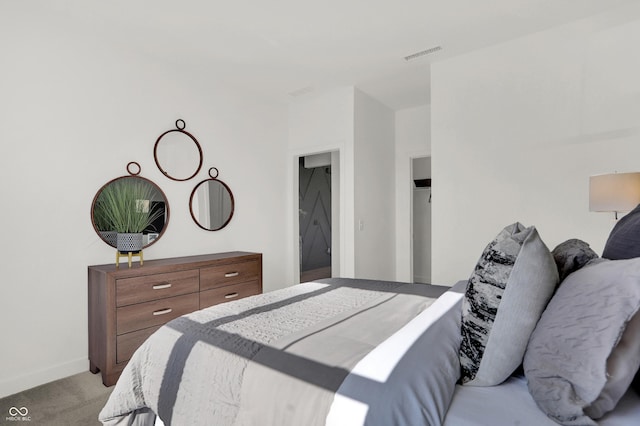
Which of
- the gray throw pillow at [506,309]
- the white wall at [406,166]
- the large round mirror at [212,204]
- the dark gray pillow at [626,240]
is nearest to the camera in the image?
the gray throw pillow at [506,309]

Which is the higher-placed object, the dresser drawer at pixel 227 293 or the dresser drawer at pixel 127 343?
the dresser drawer at pixel 227 293

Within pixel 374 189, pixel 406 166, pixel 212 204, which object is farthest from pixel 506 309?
pixel 406 166

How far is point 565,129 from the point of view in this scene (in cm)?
262

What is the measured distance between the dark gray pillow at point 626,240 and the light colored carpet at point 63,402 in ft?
8.29

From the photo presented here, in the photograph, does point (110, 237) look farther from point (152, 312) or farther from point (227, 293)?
point (227, 293)

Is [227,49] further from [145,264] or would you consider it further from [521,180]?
[521,180]

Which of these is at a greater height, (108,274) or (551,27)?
(551,27)

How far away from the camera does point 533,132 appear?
9.01ft

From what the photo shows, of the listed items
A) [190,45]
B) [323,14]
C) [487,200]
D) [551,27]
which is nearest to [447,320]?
[487,200]

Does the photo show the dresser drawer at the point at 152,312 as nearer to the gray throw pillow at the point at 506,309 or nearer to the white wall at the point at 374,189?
the white wall at the point at 374,189

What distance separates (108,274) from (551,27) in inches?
151

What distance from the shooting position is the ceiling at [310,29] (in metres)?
2.35

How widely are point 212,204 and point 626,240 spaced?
3224 mm

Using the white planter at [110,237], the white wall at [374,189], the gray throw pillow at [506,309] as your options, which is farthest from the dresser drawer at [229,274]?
the gray throw pillow at [506,309]
